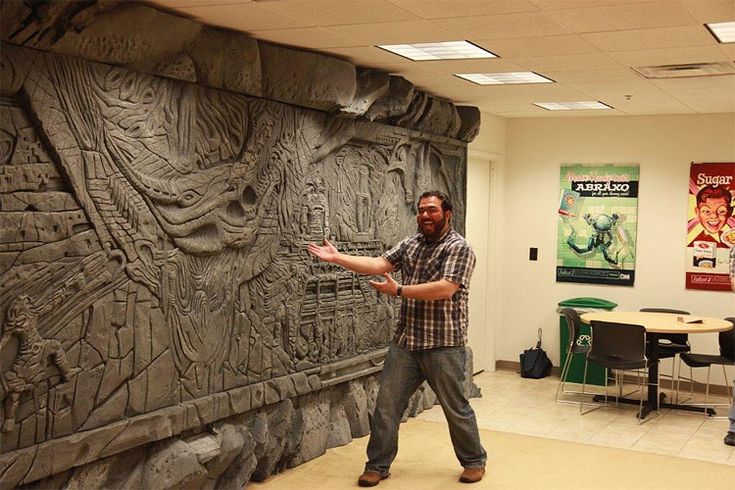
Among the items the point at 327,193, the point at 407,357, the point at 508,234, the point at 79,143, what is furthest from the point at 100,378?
the point at 508,234

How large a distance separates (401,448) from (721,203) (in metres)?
4.23

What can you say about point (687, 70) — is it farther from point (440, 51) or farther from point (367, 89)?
point (367, 89)

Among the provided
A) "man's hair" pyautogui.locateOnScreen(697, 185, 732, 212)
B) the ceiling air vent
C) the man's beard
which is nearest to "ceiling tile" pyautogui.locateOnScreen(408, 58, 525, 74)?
the ceiling air vent

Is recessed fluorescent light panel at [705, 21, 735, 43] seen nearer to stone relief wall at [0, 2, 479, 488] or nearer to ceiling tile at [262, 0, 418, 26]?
ceiling tile at [262, 0, 418, 26]

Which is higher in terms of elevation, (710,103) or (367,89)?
(710,103)

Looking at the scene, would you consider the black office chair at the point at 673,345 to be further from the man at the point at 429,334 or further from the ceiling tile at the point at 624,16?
the ceiling tile at the point at 624,16

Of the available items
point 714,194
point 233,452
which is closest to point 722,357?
point 714,194

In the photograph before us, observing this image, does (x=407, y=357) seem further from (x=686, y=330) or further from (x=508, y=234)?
(x=508, y=234)

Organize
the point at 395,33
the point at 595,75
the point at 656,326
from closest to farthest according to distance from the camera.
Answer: the point at 395,33 < the point at 595,75 < the point at 656,326

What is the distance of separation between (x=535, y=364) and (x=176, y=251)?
17.3 ft

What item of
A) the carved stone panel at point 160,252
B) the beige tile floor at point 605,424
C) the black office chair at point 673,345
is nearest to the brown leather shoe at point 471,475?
the carved stone panel at point 160,252

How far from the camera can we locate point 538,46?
5.46 meters

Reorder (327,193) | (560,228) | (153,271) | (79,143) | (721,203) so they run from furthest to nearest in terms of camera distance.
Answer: (560,228), (721,203), (327,193), (153,271), (79,143)

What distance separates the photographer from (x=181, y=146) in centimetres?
482
